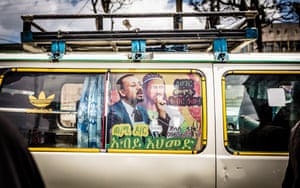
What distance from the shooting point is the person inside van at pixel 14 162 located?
131cm

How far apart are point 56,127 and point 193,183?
1367mm

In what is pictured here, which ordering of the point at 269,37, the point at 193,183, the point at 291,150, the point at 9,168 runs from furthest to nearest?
1. the point at 269,37
2. the point at 193,183
3. the point at 291,150
4. the point at 9,168

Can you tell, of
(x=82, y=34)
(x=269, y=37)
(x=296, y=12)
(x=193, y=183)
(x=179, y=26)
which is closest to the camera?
(x=193, y=183)

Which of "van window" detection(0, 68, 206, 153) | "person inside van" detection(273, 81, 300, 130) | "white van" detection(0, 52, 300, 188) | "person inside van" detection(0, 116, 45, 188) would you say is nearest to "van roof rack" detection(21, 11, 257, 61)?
"white van" detection(0, 52, 300, 188)

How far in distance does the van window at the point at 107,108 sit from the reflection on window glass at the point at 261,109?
0.30m

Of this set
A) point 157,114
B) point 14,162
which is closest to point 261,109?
point 157,114

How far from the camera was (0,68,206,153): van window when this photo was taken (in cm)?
360

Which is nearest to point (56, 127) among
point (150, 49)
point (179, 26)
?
point (150, 49)

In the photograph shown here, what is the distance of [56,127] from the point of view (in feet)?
12.1

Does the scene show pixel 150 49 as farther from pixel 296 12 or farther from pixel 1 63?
pixel 296 12

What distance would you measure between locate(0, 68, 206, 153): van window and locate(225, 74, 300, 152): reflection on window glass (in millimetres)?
304

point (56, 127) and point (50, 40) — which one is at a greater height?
point (50, 40)

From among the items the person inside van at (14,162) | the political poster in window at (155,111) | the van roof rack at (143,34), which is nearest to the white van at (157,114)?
the political poster in window at (155,111)

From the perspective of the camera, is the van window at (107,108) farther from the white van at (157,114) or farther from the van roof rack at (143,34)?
the van roof rack at (143,34)
